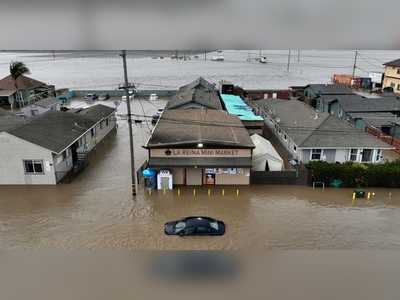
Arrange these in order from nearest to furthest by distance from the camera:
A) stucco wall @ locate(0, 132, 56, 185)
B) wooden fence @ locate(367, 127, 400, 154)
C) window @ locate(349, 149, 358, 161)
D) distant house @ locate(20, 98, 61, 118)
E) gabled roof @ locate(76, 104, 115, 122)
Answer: stucco wall @ locate(0, 132, 56, 185) < window @ locate(349, 149, 358, 161) < wooden fence @ locate(367, 127, 400, 154) < gabled roof @ locate(76, 104, 115, 122) < distant house @ locate(20, 98, 61, 118)

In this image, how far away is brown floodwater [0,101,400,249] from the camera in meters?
10.2

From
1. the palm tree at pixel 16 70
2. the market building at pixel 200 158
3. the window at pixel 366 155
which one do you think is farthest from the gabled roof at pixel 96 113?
the window at pixel 366 155

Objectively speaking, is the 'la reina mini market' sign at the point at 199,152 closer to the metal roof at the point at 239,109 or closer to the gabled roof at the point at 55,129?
the gabled roof at the point at 55,129

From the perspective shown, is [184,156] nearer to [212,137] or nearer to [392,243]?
[212,137]

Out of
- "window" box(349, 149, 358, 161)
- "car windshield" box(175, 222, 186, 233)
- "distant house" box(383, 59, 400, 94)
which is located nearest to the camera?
"car windshield" box(175, 222, 186, 233)

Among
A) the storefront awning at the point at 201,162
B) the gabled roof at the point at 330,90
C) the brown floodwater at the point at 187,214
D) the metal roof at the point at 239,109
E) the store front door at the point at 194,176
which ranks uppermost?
the gabled roof at the point at 330,90

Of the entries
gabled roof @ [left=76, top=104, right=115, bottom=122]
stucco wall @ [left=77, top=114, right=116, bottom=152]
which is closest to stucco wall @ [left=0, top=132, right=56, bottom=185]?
stucco wall @ [left=77, top=114, right=116, bottom=152]

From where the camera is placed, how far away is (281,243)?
1012cm

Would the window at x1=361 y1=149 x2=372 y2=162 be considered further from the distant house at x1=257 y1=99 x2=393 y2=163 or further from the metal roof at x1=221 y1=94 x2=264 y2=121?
the metal roof at x1=221 y1=94 x2=264 y2=121

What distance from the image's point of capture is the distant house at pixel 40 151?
1354 centimetres

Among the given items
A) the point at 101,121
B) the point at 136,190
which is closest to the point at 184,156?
the point at 136,190

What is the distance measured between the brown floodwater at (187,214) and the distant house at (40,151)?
0.54 meters

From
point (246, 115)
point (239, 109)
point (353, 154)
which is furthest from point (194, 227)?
point (239, 109)

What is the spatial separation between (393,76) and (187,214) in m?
35.6
